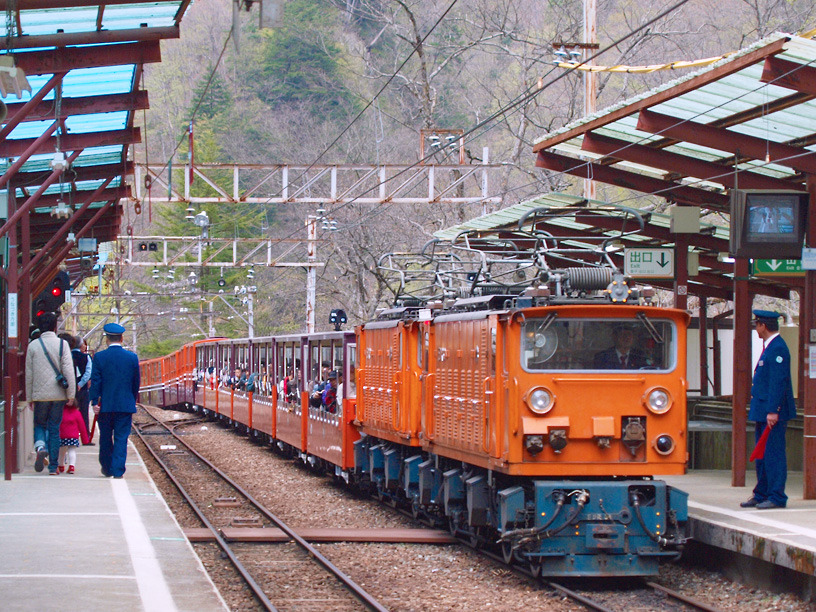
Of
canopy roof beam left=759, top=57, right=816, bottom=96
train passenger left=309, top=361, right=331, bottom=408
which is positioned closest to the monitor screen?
canopy roof beam left=759, top=57, right=816, bottom=96

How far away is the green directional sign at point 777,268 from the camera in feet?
44.7

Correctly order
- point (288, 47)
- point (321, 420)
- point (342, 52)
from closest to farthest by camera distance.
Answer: point (321, 420) < point (342, 52) < point (288, 47)

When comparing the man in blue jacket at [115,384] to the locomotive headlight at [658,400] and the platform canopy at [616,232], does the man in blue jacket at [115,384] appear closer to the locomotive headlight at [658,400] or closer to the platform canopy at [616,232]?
the platform canopy at [616,232]

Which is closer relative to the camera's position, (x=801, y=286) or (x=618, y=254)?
(x=801, y=286)

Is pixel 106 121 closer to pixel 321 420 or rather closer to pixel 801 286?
pixel 321 420

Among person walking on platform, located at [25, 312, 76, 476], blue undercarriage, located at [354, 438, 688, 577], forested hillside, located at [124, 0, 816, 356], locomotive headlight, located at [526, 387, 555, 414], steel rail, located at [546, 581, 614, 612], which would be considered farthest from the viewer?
forested hillside, located at [124, 0, 816, 356]

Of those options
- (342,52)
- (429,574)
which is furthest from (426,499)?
(342,52)

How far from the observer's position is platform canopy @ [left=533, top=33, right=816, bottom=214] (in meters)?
10.2

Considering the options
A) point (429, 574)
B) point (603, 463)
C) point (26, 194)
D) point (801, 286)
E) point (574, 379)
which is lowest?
point (429, 574)

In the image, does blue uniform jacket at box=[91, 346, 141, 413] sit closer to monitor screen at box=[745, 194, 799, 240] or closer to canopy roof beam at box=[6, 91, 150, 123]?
canopy roof beam at box=[6, 91, 150, 123]

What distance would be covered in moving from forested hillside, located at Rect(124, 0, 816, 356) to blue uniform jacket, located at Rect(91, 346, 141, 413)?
9407mm

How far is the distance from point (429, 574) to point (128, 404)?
4.68 meters

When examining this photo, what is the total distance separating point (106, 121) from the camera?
53.1 ft

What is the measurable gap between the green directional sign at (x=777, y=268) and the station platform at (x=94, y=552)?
743cm
